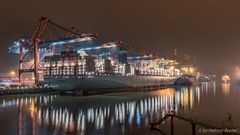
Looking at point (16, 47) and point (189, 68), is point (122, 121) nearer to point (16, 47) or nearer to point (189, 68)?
point (16, 47)

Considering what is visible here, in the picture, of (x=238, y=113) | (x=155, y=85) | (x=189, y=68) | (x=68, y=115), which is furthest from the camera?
(x=189, y=68)

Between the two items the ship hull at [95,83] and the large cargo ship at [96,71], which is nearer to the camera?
the ship hull at [95,83]

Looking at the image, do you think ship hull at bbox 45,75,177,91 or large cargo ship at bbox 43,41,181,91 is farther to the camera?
large cargo ship at bbox 43,41,181,91

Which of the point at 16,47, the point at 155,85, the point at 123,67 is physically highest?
the point at 16,47

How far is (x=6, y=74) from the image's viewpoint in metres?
92.6

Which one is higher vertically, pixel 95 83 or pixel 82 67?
pixel 82 67

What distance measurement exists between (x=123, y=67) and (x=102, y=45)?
1684 centimetres

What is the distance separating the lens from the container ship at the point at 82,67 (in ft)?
235

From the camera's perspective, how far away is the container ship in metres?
71.7

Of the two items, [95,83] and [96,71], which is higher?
[96,71]

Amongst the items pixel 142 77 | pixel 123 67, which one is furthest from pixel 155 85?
pixel 123 67

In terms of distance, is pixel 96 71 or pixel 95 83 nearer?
pixel 95 83

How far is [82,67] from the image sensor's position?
75.2 m

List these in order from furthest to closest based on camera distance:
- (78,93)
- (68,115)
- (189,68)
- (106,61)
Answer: (189,68) < (106,61) < (78,93) < (68,115)
